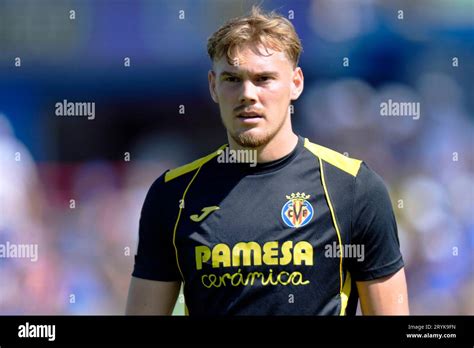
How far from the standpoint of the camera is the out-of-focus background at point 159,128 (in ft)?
18.3

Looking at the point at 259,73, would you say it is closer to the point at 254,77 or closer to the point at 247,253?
the point at 254,77

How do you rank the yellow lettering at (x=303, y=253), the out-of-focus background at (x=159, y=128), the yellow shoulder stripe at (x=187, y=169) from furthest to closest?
the out-of-focus background at (x=159, y=128) → the yellow shoulder stripe at (x=187, y=169) → the yellow lettering at (x=303, y=253)

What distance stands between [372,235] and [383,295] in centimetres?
31

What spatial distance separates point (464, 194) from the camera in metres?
5.62

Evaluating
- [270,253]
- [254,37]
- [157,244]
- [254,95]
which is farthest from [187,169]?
[254,37]

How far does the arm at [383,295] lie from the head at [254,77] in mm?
882

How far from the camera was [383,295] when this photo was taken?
3.45m

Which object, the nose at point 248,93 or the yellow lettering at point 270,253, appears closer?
the yellow lettering at point 270,253

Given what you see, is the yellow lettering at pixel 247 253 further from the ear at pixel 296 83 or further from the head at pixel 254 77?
the ear at pixel 296 83

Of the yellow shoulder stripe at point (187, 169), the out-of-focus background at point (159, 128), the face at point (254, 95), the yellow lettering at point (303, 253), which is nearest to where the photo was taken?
the yellow lettering at point (303, 253)

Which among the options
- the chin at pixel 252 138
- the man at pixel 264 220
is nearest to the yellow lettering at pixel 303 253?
the man at pixel 264 220

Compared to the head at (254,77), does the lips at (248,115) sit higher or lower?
→ lower

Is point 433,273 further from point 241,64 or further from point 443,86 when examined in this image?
point 241,64

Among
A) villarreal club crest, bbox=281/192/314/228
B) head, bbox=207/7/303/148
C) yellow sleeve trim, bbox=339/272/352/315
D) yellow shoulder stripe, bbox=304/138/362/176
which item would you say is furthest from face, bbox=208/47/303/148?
yellow sleeve trim, bbox=339/272/352/315
